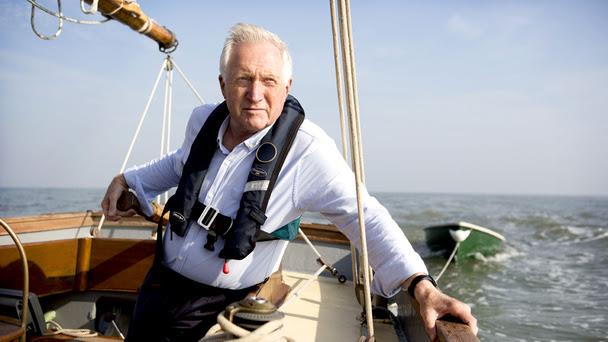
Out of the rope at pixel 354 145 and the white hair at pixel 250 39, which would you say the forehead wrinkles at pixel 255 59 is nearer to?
the white hair at pixel 250 39

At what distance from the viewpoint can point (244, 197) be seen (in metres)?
1.40

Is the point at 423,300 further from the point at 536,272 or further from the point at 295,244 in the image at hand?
the point at 536,272

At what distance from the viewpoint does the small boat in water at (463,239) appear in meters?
11.6

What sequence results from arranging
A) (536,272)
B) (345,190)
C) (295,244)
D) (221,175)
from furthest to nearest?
1. (536,272)
2. (295,244)
3. (221,175)
4. (345,190)

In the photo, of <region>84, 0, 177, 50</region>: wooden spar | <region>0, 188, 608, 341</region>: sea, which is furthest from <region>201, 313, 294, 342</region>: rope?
<region>0, 188, 608, 341</region>: sea

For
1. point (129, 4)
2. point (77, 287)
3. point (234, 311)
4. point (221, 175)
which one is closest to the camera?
point (234, 311)

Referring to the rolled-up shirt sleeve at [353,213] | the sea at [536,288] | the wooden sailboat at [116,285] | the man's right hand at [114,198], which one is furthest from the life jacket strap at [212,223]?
the sea at [536,288]

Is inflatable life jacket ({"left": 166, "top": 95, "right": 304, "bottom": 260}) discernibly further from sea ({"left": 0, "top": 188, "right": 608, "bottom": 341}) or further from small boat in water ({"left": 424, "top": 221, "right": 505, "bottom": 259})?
small boat in water ({"left": 424, "top": 221, "right": 505, "bottom": 259})

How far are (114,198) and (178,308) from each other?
51cm

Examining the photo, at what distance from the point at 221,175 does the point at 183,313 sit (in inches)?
18.7

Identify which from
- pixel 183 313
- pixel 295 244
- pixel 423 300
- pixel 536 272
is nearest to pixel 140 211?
pixel 183 313

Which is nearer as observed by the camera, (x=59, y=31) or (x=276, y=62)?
(x=276, y=62)

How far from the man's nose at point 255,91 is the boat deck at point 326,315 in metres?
1.31

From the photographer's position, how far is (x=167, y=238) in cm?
158
